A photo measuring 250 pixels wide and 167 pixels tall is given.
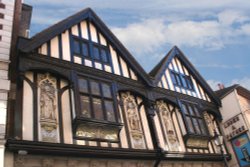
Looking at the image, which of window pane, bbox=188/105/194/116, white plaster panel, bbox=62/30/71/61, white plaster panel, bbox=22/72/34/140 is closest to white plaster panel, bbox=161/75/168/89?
window pane, bbox=188/105/194/116

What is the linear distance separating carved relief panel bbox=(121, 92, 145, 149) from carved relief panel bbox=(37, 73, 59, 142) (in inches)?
130

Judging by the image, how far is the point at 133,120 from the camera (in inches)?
461

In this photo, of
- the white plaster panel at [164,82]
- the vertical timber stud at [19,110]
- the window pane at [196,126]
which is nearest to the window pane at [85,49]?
the vertical timber stud at [19,110]

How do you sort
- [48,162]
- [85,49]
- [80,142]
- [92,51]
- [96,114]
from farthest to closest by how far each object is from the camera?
1. [92,51]
2. [85,49]
3. [96,114]
4. [80,142]
5. [48,162]

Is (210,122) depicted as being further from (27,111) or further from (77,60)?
(27,111)

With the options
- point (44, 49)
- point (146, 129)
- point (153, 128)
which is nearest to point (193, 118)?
point (153, 128)

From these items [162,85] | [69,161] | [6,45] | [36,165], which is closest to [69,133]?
[69,161]

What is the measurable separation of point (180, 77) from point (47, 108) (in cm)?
871

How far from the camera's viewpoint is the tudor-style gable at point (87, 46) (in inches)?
422

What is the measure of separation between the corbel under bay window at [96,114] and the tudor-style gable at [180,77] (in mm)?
3832

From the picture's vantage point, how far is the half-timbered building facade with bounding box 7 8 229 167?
29.1ft

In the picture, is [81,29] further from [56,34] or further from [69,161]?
[69,161]

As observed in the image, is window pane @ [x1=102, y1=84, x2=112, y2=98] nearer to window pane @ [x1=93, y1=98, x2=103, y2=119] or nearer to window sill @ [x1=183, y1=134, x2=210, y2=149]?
window pane @ [x1=93, y1=98, x2=103, y2=119]

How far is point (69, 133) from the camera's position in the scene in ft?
30.7
